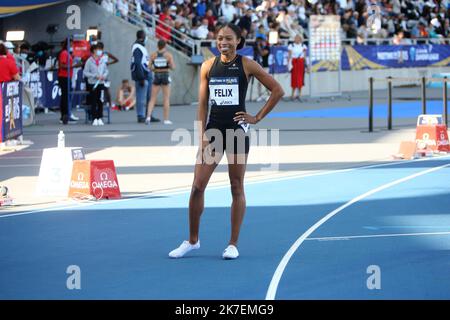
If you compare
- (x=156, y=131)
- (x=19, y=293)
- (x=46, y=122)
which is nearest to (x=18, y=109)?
(x=156, y=131)

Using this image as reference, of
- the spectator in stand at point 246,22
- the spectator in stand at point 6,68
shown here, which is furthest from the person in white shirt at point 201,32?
the spectator in stand at point 6,68

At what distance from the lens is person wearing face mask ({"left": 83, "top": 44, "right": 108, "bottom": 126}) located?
26656 millimetres

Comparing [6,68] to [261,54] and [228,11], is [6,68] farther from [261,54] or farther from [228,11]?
[228,11]

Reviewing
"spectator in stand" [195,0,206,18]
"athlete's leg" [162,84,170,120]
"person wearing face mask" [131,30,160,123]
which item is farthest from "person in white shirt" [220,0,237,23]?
"athlete's leg" [162,84,170,120]

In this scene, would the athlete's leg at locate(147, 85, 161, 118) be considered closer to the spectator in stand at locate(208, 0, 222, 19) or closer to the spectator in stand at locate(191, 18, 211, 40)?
the spectator in stand at locate(191, 18, 211, 40)

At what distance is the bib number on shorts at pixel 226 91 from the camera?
1027 cm

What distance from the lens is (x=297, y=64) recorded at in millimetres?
36875

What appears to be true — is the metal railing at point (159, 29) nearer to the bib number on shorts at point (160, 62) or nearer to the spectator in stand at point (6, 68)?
the bib number on shorts at point (160, 62)

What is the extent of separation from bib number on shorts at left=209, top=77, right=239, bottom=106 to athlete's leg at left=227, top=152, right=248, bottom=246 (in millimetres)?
476

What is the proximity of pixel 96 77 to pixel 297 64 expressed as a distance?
1162 cm

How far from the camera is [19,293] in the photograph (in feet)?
28.8

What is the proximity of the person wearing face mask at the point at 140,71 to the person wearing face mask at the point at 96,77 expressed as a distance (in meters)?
0.74
